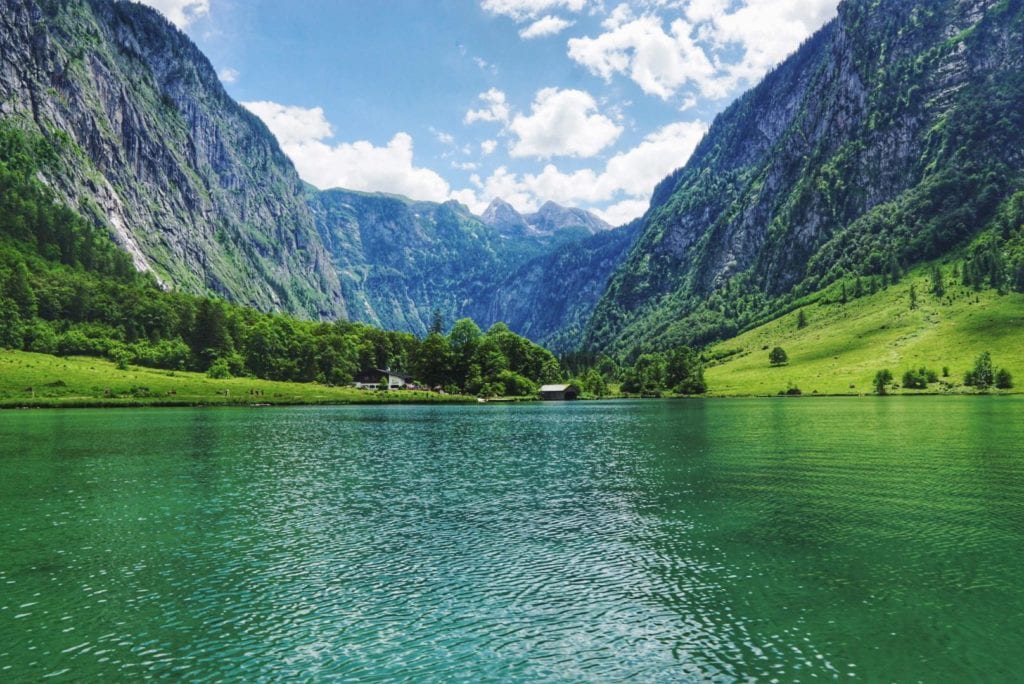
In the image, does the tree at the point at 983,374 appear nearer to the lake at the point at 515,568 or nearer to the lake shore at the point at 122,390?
the lake shore at the point at 122,390

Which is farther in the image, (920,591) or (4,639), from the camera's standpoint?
(920,591)

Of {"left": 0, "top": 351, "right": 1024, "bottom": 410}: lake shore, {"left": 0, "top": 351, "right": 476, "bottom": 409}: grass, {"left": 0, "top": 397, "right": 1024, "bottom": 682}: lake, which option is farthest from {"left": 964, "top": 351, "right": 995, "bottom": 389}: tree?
{"left": 0, "top": 351, "right": 476, "bottom": 409}: grass

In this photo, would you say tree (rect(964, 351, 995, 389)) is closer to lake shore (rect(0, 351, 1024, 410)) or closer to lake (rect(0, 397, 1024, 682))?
lake shore (rect(0, 351, 1024, 410))

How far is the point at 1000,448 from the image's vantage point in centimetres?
7044

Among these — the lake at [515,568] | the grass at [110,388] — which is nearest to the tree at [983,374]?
the lake at [515,568]

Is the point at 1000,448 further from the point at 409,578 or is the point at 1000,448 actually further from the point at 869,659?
the point at 409,578

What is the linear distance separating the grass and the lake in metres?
96.6

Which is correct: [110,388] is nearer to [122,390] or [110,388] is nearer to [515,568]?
[122,390]

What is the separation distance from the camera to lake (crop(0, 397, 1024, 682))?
2077cm

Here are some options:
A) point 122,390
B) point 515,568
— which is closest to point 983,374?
point 515,568

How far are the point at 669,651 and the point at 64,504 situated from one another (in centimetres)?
Answer: 4454

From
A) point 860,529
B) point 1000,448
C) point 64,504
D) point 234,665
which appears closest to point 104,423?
point 64,504

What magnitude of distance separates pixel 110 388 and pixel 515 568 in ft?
546

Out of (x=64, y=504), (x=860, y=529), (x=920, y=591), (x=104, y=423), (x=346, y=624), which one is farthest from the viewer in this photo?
(x=104, y=423)
